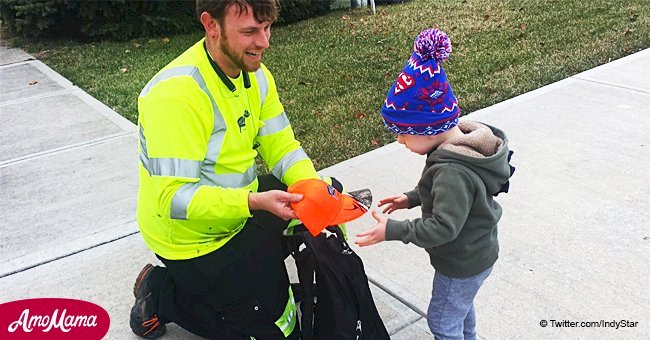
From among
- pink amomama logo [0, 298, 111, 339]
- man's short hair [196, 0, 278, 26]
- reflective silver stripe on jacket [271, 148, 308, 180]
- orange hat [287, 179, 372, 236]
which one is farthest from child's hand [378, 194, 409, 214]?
pink amomama logo [0, 298, 111, 339]

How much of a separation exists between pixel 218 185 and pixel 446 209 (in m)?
0.90

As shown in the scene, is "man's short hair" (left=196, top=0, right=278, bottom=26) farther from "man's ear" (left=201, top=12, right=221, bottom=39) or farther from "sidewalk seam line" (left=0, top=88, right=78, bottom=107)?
"sidewalk seam line" (left=0, top=88, right=78, bottom=107)

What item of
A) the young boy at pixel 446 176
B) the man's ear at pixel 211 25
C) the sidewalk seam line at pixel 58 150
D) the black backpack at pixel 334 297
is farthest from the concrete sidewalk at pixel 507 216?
the man's ear at pixel 211 25

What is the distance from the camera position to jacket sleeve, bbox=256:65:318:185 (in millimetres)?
2631

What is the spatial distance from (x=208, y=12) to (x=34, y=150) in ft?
11.1

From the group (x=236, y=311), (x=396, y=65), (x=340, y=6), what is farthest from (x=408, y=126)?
(x=340, y=6)

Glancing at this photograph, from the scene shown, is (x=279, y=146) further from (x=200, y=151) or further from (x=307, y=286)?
(x=307, y=286)

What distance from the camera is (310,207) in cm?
209

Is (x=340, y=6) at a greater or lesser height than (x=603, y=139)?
lesser

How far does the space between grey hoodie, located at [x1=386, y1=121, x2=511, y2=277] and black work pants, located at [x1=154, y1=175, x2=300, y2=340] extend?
0.62 metres

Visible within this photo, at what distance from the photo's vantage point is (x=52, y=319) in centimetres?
290

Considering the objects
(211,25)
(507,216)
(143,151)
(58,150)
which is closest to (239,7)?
(211,25)

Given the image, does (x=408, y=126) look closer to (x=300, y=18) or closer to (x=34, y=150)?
(x=34, y=150)

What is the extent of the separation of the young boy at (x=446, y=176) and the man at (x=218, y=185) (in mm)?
447
